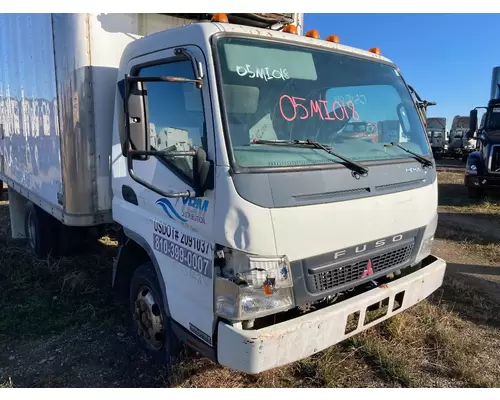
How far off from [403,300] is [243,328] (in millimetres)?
1256

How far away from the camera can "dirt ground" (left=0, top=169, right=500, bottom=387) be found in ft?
9.96

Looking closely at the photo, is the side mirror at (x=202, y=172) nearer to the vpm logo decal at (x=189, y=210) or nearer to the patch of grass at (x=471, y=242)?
the vpm logo decal at (x=189, y=210)

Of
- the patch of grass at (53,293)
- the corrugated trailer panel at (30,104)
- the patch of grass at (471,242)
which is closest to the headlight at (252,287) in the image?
the patch of grass at (53,293)

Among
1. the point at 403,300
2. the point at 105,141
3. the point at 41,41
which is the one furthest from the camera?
the point at 41,41

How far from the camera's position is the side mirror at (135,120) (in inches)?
96.3

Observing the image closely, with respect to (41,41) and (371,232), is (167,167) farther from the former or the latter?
(41,41)

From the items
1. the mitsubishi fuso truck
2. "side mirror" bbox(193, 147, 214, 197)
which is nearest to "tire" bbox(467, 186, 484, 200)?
the mitsubishi fuso truck

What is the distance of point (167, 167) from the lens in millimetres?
2707

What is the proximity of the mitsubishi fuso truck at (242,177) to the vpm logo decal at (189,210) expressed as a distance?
0.01 m

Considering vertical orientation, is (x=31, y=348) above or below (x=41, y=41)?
below

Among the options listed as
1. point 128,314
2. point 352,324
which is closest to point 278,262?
point 352,324

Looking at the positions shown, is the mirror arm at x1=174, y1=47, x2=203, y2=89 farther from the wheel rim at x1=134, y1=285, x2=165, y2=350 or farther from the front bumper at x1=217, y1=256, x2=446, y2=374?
the wheel rim at x1=134, y1=285, x2=165, y2=350

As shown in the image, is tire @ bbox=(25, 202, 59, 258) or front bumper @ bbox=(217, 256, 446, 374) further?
tire @ bbox=(25, 202, 59, 258)

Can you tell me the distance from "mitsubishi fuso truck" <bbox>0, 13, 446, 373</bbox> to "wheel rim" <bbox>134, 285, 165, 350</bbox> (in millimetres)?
17
